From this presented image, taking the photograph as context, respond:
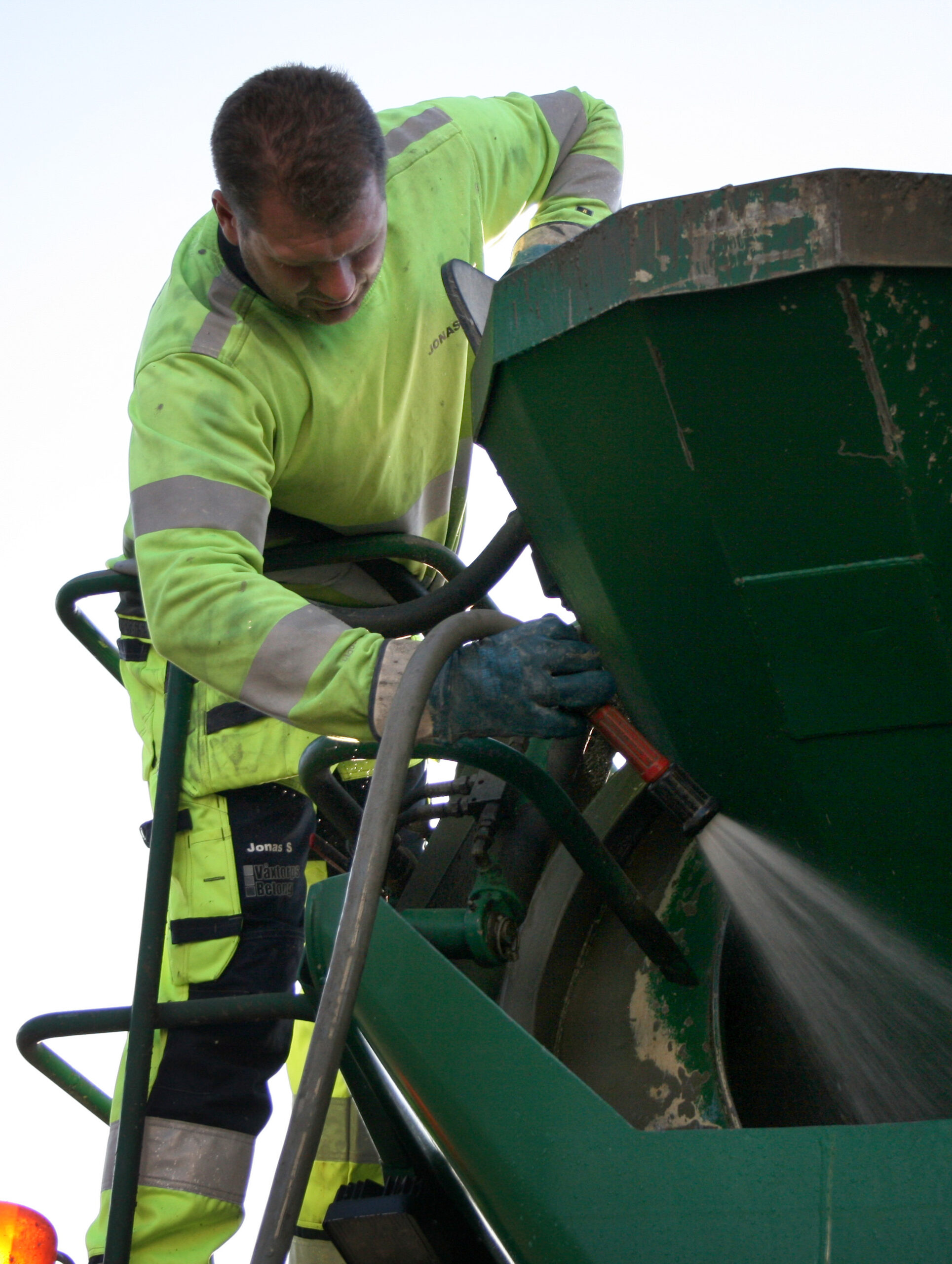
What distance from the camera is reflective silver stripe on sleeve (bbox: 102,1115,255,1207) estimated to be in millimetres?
1808

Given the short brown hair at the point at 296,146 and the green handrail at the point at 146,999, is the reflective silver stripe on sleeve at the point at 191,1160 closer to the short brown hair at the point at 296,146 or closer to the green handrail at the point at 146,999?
the green handrail at the point at 146,999

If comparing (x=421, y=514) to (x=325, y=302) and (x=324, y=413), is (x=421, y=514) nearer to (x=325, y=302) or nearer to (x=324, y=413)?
(x=324, y=413)

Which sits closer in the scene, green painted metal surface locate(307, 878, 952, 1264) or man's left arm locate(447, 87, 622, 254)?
green painted metal surface locate(307, 878, 952, 1264)

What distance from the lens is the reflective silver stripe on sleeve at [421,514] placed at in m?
2.18

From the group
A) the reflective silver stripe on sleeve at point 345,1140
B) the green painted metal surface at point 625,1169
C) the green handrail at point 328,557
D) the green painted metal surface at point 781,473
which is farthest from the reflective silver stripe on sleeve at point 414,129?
the reflective silver stripe on sleeve at point 345,1140

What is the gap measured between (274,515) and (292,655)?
0.58 metres

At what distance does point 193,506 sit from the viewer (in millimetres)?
1768

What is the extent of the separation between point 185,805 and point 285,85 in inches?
43.1

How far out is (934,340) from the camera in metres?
1.01

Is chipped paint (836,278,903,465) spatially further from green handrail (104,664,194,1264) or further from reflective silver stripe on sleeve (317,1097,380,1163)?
reflective silver stripe on sleeve (317,1097,380,1163)

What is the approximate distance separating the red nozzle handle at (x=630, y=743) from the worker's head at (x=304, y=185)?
2.58 ft

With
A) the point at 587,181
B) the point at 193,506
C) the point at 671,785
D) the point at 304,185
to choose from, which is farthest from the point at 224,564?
the point at 587,181

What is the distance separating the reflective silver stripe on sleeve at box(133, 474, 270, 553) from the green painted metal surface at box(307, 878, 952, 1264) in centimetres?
71

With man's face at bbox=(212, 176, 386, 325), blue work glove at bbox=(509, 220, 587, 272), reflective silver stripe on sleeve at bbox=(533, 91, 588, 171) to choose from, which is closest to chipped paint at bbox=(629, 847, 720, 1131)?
man's face at bbox=(212, 176, 386, 325)
